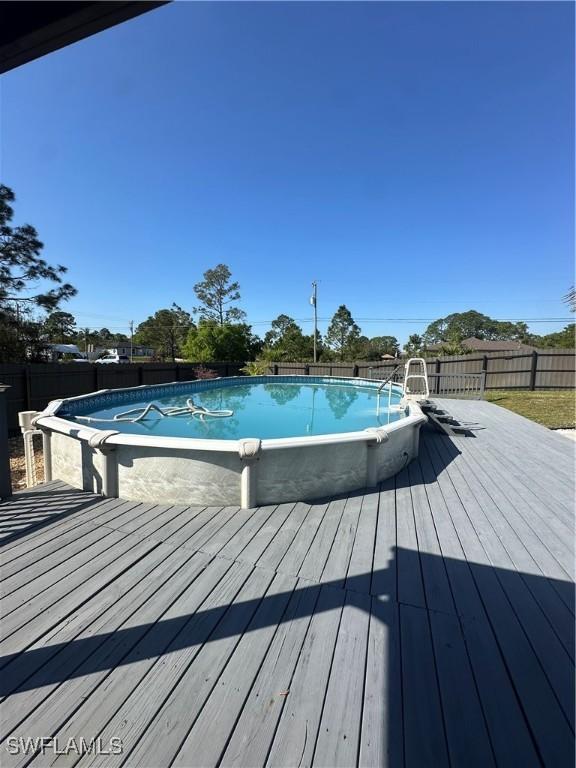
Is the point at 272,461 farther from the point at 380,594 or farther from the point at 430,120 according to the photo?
the point at 430,120

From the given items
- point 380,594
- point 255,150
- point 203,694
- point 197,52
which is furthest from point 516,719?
point 255,150

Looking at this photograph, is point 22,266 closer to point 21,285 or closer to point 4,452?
point 21,285

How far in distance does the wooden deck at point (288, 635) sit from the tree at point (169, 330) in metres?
43.1

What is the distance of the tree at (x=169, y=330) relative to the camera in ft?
143

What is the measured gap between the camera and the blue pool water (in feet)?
19.8

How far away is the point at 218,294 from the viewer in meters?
34.1

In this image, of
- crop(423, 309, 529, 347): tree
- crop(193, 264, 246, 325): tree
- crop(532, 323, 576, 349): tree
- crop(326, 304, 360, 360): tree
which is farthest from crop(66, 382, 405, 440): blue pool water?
crop(423, 309, 529, 347): tree

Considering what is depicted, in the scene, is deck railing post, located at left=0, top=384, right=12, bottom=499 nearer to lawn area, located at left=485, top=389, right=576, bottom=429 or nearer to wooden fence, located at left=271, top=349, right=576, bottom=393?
lawn area, located at left=485, top=389, right=576, bottom=429

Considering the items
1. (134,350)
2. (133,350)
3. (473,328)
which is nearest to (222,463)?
(133,350)

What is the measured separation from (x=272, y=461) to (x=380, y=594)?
1.38 m

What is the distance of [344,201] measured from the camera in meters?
13.7

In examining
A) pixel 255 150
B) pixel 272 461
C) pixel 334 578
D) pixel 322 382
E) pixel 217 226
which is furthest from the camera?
pixel 217 226

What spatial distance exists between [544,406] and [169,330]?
1672 inches

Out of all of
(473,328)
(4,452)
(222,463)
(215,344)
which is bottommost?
(222,463)
